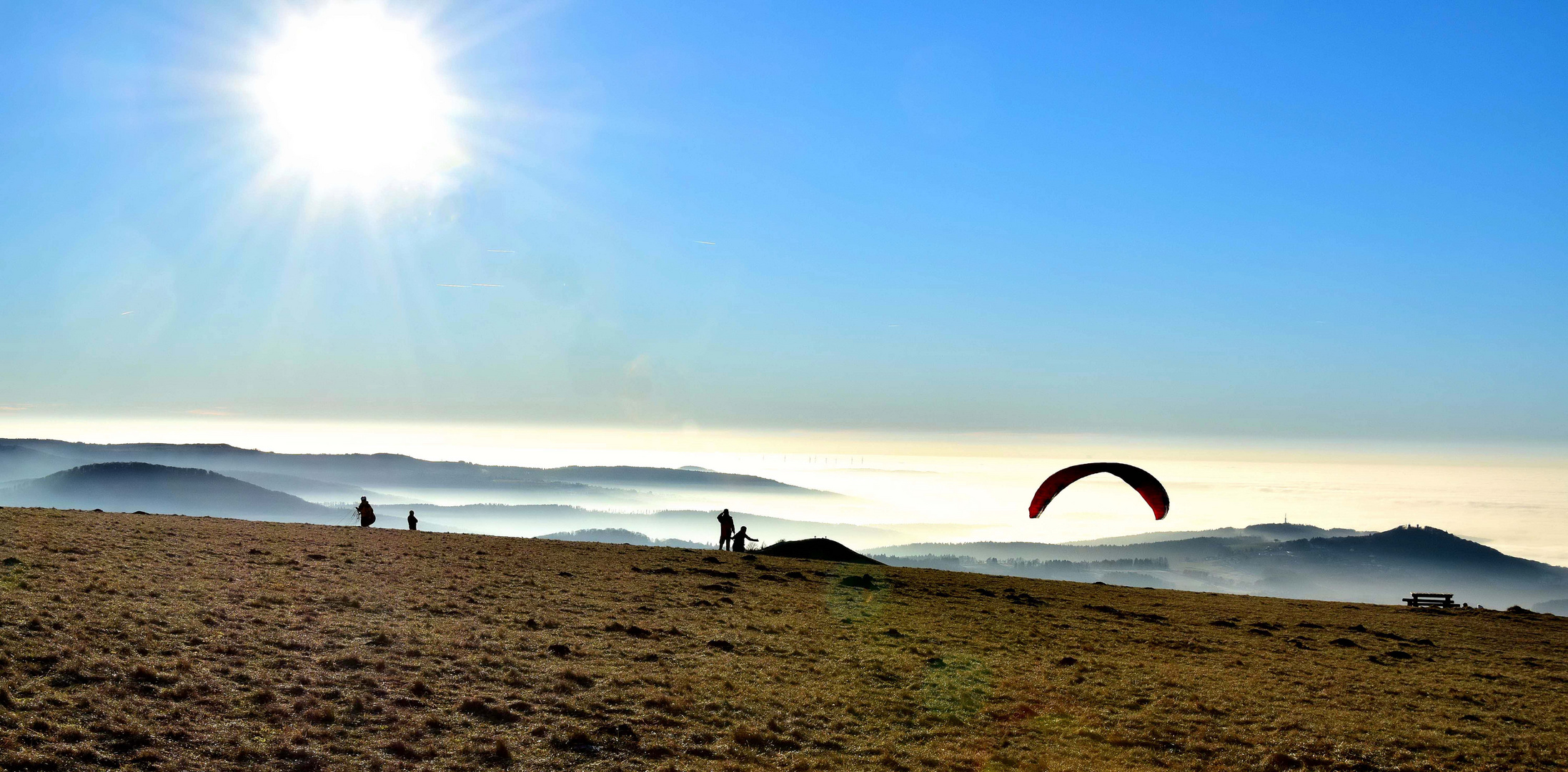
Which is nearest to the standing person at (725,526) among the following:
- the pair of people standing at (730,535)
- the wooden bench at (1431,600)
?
the pair of people standing at (730,535)

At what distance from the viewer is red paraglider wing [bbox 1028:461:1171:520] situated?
28.6 meters

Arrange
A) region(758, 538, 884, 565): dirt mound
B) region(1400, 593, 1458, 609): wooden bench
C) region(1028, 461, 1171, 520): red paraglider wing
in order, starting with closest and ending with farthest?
region(1028, 461, 1171, 520): red paraglider wing → region(1400, 593, 1458, 609): wooden bench → region(758, 538, 884, 565): dirt mound

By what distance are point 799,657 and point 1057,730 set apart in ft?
22.1

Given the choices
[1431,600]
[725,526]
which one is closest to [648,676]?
[725,526]

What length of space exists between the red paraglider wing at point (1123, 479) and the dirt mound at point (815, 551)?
20.1 m

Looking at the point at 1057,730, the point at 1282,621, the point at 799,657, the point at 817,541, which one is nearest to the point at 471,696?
the point at 799,657

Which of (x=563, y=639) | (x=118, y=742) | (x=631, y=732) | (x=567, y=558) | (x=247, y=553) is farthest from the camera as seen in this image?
(x=567, y=558)

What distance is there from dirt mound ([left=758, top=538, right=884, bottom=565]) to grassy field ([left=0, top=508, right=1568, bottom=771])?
601 inches

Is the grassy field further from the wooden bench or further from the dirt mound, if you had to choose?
the dirt mound

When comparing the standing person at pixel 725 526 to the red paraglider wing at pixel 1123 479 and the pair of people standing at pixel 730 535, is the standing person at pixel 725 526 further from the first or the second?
the red paraglider wing at pixel 1123 479

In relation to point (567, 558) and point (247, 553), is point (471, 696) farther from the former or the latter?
point (567, 558)

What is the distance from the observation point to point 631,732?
15.5 m

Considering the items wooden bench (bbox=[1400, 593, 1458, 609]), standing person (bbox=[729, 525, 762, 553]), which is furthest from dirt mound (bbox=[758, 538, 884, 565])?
wooden bench (bbox=[1400, 593, 1458, 609])

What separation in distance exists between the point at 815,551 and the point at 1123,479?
25.8 m
